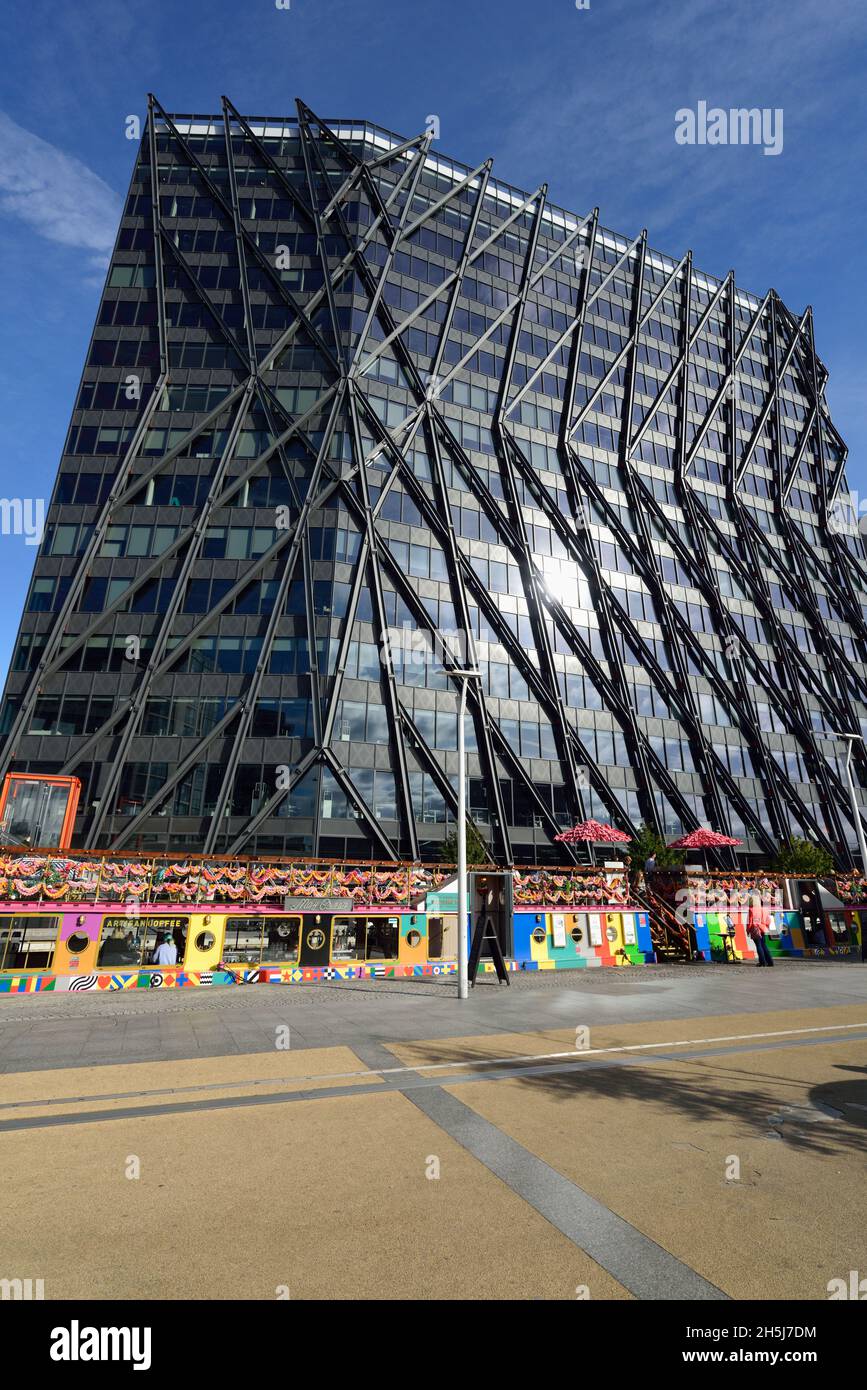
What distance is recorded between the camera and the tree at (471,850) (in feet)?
111

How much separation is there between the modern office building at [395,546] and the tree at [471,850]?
2383mm

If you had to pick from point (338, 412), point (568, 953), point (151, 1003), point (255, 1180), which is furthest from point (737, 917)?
point (338, 412)

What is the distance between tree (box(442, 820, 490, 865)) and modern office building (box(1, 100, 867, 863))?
238cm

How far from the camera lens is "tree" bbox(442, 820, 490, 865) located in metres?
33.9

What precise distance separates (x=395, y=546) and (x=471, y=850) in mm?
20462

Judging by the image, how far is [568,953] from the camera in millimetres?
25391

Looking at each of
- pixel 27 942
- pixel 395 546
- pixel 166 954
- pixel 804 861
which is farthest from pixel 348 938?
pixel 804 861

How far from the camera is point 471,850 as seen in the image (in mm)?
33719

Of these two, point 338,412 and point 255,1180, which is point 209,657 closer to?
point 338,412

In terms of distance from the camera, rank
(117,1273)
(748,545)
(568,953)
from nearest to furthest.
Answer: (117,1273)
(568,953)
(748,545)

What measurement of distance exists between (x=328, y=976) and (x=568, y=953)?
32.8 feet

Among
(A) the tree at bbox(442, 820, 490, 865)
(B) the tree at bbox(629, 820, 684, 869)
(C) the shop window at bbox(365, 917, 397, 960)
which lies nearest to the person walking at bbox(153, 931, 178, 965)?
(C) the shop window at bbox(365, 917, 397, 960)

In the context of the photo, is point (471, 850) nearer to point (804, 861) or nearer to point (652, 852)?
point (652, 852)
